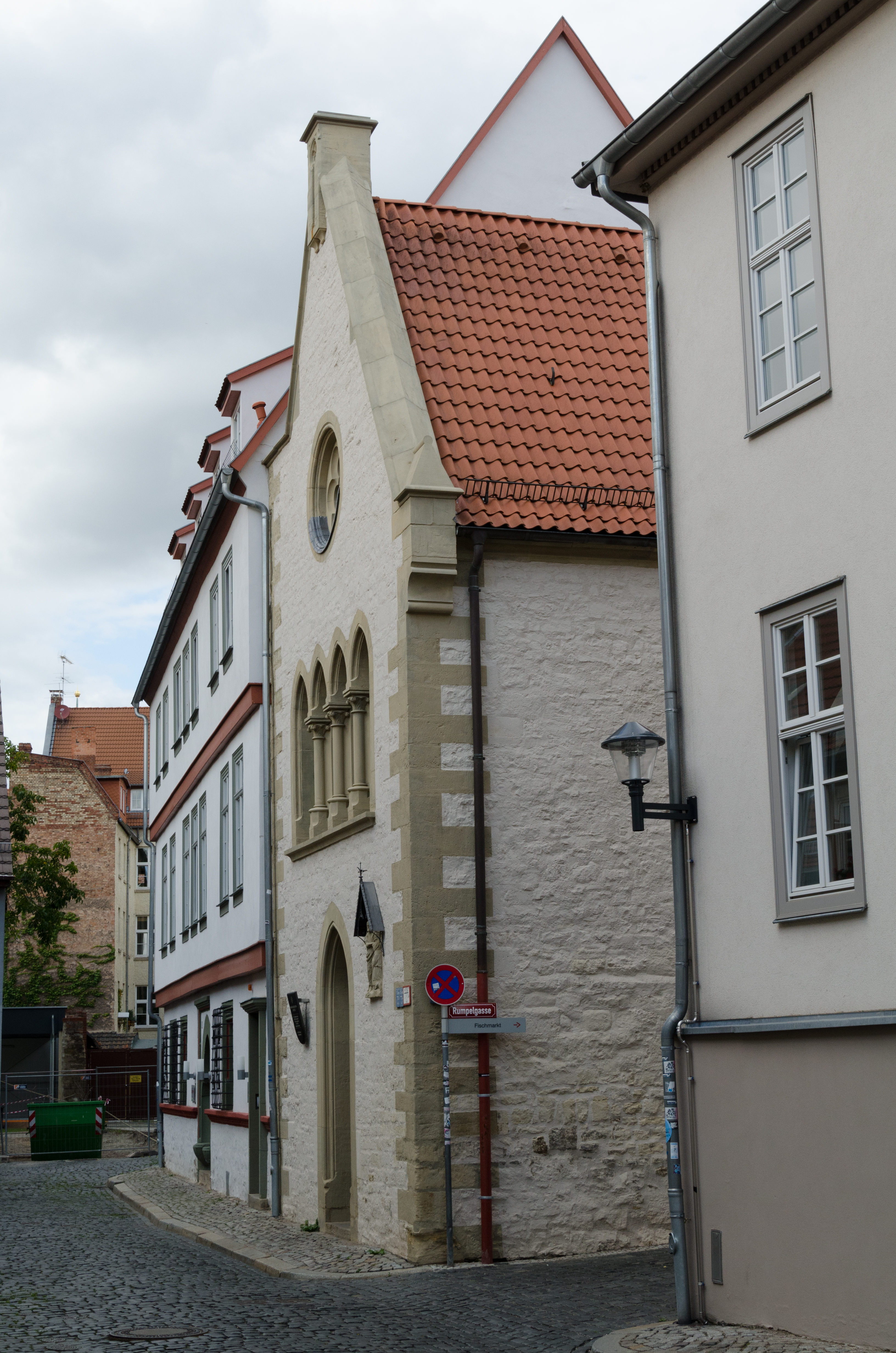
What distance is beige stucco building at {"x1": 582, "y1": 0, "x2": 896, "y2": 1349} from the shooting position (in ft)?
29.9

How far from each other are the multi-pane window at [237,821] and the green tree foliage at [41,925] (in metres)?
14.8

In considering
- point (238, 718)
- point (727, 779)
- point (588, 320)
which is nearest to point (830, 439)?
point (727, 779)

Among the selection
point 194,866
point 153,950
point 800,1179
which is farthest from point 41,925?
point 800,1179

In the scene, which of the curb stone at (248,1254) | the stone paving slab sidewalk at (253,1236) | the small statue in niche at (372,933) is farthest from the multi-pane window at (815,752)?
the small statue in niche at (372,933)

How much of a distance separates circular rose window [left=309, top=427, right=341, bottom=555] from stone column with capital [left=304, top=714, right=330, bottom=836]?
187 centimetres

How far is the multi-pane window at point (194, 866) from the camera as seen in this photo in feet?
88.7

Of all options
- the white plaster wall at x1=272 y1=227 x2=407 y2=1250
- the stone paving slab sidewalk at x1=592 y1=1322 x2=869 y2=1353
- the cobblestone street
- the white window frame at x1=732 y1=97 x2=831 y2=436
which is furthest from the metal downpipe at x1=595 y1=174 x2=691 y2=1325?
the white plaster wall at x1=272 y1=227 x2=407 y2=1250

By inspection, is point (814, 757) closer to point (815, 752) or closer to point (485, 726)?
point (815, 752)

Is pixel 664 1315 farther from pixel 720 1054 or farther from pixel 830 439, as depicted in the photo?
pixel 830 439

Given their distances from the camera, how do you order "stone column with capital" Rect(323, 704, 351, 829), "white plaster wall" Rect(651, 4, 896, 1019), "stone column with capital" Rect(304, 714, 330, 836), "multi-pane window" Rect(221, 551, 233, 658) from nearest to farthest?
1. "white plaster wall" Rect(651, 4, 896, 1019)
2. "stone column with capital" Rect(323, 704, 351, 829)
3. "stone column with capital" Rect(304, 714, 330, 836)
4. "multi-pane window" Rect(221, 551, 233, 658)

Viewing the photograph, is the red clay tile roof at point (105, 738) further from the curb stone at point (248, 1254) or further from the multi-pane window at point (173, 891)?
the curb stone at point (248, 1254)

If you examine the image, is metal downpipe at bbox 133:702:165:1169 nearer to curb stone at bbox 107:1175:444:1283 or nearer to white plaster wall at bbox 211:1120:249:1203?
white plaster wall at bbox 211:1120:249:1203

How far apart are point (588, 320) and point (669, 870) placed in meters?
5.92

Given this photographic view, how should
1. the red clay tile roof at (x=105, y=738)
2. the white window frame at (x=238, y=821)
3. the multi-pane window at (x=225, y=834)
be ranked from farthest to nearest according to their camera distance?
1. the red clay tile roof at (x=105, y=738)
2. the multi-pane window at (x=225, y=834)
3. the white window frame at (x=238, y=821)
